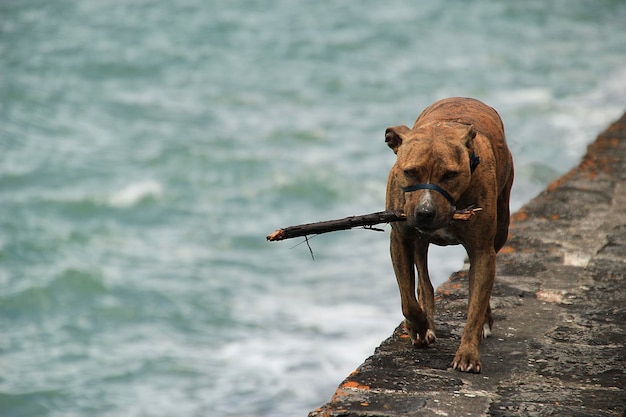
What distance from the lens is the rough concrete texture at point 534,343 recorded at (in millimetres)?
4617

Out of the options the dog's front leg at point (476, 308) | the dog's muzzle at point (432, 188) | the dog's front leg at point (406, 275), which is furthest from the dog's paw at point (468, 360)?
the dog's muzzle at point (432, 188)

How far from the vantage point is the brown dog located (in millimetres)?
4629

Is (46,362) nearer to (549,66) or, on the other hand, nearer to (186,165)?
(186,165)

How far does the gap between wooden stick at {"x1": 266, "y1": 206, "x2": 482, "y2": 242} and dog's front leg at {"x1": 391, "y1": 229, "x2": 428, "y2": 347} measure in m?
0.31

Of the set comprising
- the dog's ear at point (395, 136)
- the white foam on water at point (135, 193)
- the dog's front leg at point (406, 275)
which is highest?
the white foam on water at point (135, 193)

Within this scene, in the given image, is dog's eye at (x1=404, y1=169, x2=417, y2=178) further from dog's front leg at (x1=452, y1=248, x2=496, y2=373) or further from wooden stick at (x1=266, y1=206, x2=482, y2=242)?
dog's front leg at (x1=452, y1=248, x2=496, y2=373)

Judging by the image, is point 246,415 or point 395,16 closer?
point 246,415

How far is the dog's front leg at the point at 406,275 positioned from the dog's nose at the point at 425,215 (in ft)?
1.60

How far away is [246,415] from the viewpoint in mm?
8594

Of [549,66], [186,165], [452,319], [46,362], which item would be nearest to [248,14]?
[549,66]

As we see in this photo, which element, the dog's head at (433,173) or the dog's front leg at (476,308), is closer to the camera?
the dog's head at (433,173)

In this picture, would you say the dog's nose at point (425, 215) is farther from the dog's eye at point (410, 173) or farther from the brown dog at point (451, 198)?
the dog's eye at point (410, 173)

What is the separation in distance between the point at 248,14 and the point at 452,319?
2498 centimetres

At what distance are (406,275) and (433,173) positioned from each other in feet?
2.39
